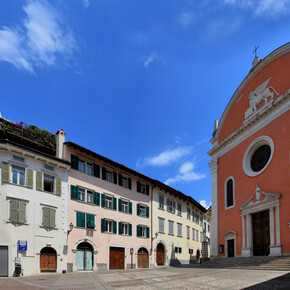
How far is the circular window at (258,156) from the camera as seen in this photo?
2811 centimetres

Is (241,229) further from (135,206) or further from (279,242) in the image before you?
(135,206)

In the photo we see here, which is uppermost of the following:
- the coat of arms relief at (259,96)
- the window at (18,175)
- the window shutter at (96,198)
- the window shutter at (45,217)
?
the coat of arms relief at (259,96)

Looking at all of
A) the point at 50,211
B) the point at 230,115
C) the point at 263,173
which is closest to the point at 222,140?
the point at 230,115

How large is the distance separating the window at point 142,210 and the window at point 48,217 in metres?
11.6

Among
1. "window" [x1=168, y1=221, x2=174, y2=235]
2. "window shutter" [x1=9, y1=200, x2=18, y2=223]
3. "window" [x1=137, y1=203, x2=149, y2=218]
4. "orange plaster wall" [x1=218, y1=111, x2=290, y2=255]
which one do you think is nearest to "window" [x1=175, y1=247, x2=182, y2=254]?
"window" [x1=168, y1=221, x2=174, y2=235]

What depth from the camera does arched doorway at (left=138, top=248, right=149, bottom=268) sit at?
32.6 metres

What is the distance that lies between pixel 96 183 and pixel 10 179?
8.92 meters

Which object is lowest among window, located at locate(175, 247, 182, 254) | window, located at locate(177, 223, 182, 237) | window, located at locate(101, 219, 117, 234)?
window, located at locate(175, 247, 182, 254)

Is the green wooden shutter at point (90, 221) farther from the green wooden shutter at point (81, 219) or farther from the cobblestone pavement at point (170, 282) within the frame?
the cobblestone pavement at point (170, 282)

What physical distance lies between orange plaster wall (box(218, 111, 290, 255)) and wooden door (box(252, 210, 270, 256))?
1.69m

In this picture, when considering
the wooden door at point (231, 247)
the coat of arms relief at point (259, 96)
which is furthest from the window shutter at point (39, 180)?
the coat of arms relief at point (259, 96)

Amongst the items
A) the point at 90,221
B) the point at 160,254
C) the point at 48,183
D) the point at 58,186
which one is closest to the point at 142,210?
the point at 160,254

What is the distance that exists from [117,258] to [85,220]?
18.7 feet

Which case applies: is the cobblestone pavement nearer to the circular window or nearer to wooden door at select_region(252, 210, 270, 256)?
wooden door at select_region(252, 210, 270, 256)
